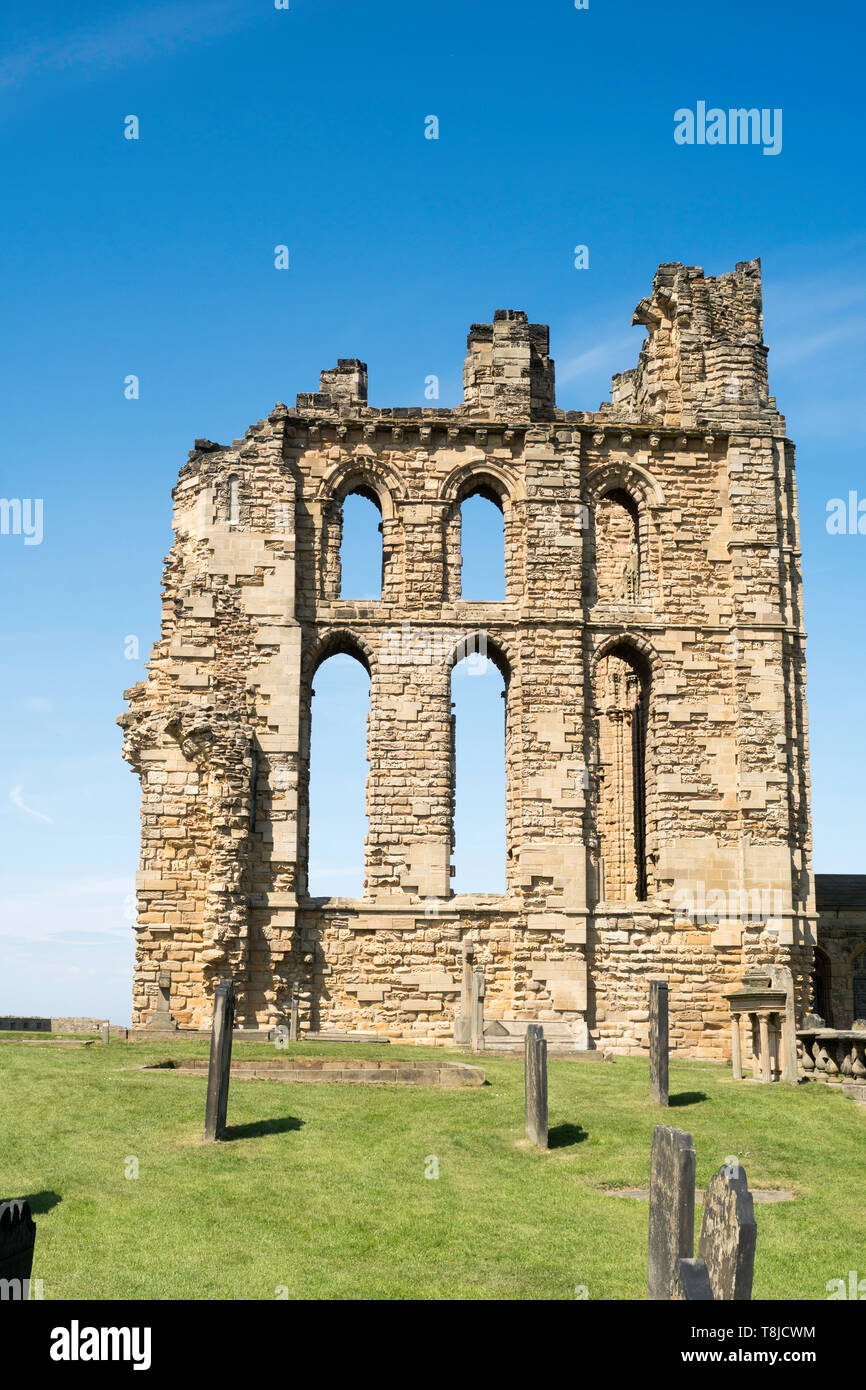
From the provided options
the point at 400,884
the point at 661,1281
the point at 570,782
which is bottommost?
the point at 661,1281

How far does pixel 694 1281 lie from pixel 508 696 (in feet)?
67.7

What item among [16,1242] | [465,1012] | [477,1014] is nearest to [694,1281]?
[16,1242]

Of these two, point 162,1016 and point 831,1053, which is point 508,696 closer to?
point 162,1016

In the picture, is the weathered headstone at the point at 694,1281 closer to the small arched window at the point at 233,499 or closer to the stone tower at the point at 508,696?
the stone tower at the point at 508,696

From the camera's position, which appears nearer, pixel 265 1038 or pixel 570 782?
pixel 265 1038

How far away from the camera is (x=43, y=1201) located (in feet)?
37.0

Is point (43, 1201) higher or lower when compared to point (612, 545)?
lower

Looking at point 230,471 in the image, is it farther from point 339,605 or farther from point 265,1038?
point 265,1038

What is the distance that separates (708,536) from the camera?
2688 centimetres

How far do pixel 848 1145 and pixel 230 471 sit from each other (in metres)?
17.4

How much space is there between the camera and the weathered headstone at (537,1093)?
552 inches

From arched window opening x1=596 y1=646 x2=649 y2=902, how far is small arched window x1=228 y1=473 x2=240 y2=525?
9.47 m

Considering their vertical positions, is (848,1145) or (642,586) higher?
(642,586)

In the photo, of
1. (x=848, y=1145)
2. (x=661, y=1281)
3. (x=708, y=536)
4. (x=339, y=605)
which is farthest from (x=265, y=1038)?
(x=661, y=1281)
